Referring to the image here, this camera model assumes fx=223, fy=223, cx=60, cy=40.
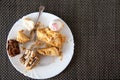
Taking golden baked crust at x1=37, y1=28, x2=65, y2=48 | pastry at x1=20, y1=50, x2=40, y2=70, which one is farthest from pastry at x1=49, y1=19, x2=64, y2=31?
pastry at x1=20, y1=50, x2=40, y2=70

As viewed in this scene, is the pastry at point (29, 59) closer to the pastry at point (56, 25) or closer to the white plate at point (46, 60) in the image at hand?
the white plate at point (46, 60)

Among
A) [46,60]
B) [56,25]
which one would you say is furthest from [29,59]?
[56,25]

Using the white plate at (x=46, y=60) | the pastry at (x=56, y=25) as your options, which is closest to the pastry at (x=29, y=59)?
the white plate at (x=46, y=60)

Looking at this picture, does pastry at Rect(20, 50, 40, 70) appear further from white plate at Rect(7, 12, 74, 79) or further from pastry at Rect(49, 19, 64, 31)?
pastry at Rect(49, 19, 64, 31)

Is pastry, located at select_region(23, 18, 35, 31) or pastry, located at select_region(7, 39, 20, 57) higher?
pastry, located at select_region(23, 18, 35, 31)

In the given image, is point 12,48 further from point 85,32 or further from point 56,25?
point 85,32

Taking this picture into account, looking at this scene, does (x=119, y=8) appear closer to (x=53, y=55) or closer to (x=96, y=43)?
(x=96, y=43)
